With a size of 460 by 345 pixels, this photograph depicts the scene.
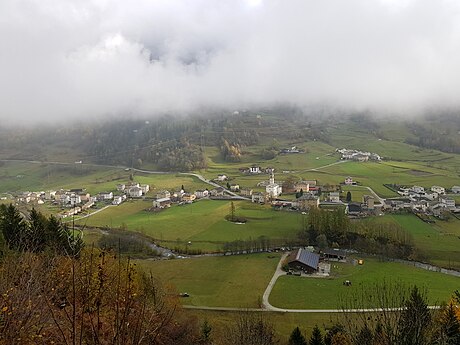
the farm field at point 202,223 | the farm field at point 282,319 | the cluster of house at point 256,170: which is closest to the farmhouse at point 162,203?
the farm field at point 202,223

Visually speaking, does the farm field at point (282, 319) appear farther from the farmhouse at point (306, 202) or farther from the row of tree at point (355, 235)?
the farmhouse at point (306, 202)

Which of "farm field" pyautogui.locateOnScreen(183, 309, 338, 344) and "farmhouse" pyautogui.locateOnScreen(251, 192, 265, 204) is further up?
"farmhouse" pyautogui.locateOnScreen(251, 192, 265, 204)

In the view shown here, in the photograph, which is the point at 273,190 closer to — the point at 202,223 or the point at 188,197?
the point at 188,197

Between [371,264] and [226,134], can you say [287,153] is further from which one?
[371,264]

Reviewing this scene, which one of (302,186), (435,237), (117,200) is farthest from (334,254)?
(117,200)

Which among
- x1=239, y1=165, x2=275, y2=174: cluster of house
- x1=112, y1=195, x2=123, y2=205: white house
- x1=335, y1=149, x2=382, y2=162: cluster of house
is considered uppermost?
x1=335, y1=149, x2=382, y2=162: cluster of house

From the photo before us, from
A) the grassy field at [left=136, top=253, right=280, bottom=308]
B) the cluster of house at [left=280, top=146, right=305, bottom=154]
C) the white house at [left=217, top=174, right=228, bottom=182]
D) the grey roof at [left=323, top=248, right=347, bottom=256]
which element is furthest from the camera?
the cluster of house at [left=280, top=146, right=305, bottom=154]

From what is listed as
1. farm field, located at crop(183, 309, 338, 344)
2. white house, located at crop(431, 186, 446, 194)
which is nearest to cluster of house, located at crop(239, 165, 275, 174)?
white house, located at crop(431, 186, 446, 194)

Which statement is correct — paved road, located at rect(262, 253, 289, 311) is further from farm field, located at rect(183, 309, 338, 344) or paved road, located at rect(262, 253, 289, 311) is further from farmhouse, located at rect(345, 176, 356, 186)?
farmhouse, located at rect(345, 176, 356, 186)

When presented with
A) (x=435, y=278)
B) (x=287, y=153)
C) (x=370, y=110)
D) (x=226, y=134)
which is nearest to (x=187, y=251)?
(x=435, y=278)
